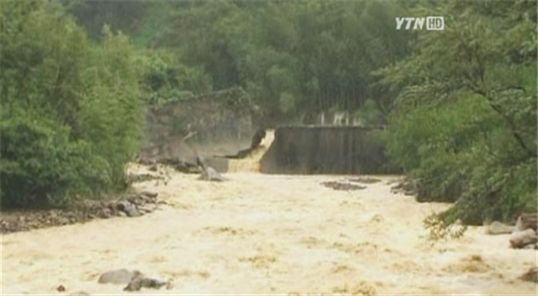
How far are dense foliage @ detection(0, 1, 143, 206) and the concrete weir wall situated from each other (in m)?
9.99

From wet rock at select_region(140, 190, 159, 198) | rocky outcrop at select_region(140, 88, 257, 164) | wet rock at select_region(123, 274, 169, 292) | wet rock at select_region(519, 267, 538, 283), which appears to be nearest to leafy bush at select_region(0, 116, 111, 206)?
wet rock at select_region(140, 190, 159, 198)

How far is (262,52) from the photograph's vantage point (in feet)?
120

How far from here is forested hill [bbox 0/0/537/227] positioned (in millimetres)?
9570

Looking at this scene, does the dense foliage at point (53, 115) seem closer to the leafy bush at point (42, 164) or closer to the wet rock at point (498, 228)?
the leafy bush at point (42, 164)

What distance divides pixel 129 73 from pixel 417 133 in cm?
583

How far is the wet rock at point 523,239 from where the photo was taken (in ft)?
38.9

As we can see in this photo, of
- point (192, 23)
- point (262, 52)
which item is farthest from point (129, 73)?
point (192, 23)

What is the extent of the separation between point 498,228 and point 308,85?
2240 centimetres

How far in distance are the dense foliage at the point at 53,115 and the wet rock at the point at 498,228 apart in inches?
243

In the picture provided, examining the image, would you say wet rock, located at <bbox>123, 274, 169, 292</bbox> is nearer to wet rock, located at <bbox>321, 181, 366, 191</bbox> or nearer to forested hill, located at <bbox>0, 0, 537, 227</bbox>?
forested hill, located at <bbox>0, 0, 537, 227</bbox>

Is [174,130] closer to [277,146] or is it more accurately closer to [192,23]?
[277,146]

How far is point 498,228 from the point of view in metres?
13.5

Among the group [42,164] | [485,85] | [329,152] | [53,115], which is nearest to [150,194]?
[53,115]

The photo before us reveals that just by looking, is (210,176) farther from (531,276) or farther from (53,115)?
(531,276)
